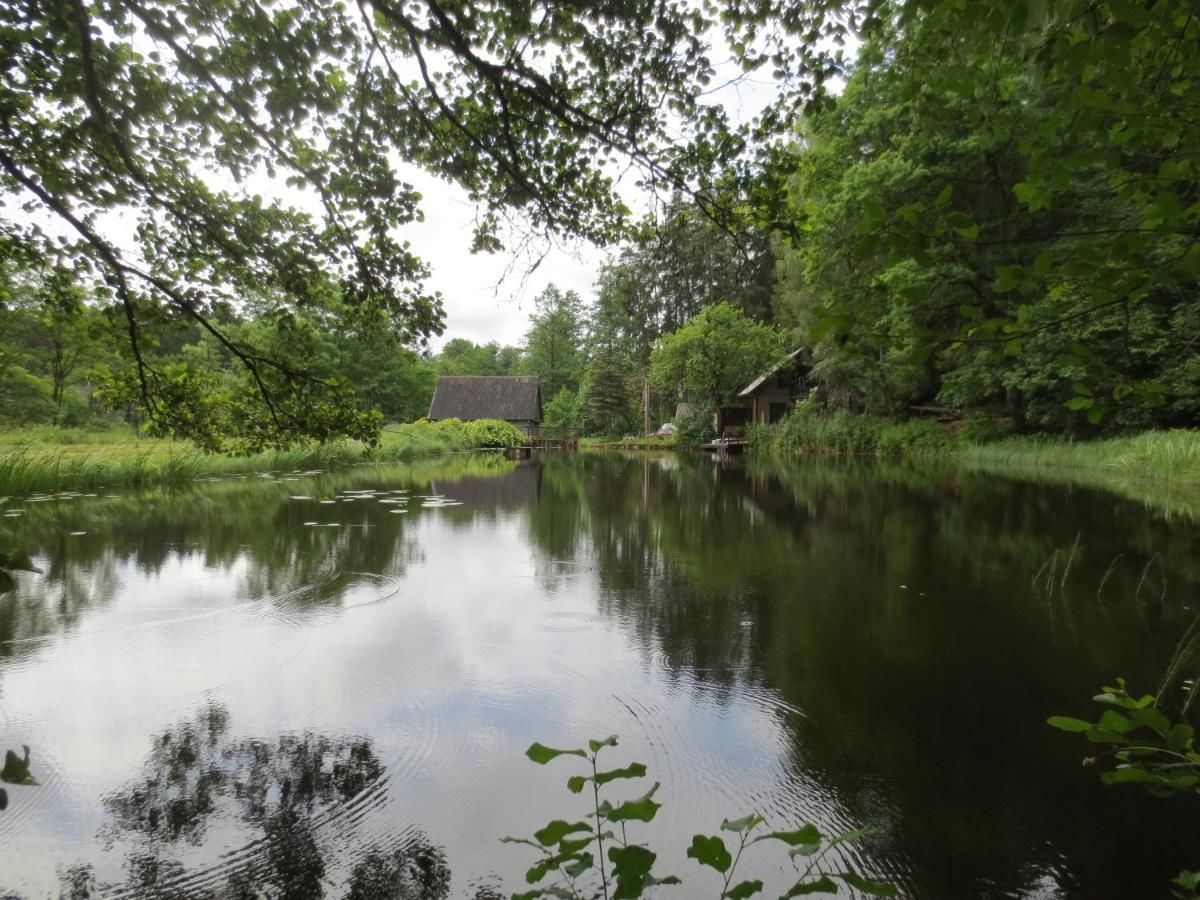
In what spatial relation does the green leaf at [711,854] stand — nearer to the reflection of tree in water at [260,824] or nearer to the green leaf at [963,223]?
the reflection of tree in water at [260,824]

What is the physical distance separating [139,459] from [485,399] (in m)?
31.9

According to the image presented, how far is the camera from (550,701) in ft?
12.1

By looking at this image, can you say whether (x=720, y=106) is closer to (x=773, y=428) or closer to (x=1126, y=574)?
(x=1126, y=574)

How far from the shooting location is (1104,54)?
152 centimetres

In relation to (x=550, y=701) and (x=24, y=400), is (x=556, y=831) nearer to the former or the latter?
(x=550, y=701)

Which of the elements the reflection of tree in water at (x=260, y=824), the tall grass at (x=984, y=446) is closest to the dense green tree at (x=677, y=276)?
the reflection of tree in water at (x=260, y=824)

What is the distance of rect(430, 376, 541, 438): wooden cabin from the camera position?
148 ft

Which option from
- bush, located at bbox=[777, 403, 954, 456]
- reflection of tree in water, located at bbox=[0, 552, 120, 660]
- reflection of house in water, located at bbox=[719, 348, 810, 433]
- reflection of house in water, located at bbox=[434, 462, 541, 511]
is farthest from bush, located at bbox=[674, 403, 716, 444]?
reflection of tree in water, located at bbox=[0, 552, 120, 660]

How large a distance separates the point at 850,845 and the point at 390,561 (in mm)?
5742

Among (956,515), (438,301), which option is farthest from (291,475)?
(956,515)

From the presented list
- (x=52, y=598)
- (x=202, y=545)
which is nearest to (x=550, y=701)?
(x=52, y=598)

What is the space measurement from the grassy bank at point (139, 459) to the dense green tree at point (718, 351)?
13.9 metres

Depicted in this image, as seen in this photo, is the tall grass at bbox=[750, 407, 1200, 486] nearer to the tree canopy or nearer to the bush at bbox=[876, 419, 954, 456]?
the bush at bbox=[876, 419, 954, 456]

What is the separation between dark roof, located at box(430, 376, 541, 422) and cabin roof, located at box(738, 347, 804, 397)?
15.8m
